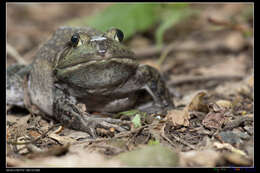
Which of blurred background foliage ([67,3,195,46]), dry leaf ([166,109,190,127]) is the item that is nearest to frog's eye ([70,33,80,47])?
dry leaf ([166,109,190,127])

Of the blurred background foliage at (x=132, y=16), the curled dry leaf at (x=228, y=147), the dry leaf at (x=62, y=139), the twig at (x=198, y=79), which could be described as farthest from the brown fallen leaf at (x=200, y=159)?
the blurred background foliage at (x=132, y=16)

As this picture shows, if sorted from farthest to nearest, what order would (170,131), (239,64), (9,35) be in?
(9,35)
(239,64)
(170,131)

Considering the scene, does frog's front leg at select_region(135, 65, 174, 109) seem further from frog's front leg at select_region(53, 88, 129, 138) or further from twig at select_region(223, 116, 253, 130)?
twig at select_region(223, 116, 253, 130)

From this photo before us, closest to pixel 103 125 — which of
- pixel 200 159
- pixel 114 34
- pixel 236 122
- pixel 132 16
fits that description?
pixel 114 34

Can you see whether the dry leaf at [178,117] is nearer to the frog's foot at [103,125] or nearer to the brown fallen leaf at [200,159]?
the frog's foot at [103,125]

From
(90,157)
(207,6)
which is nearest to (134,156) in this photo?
(90,157)
